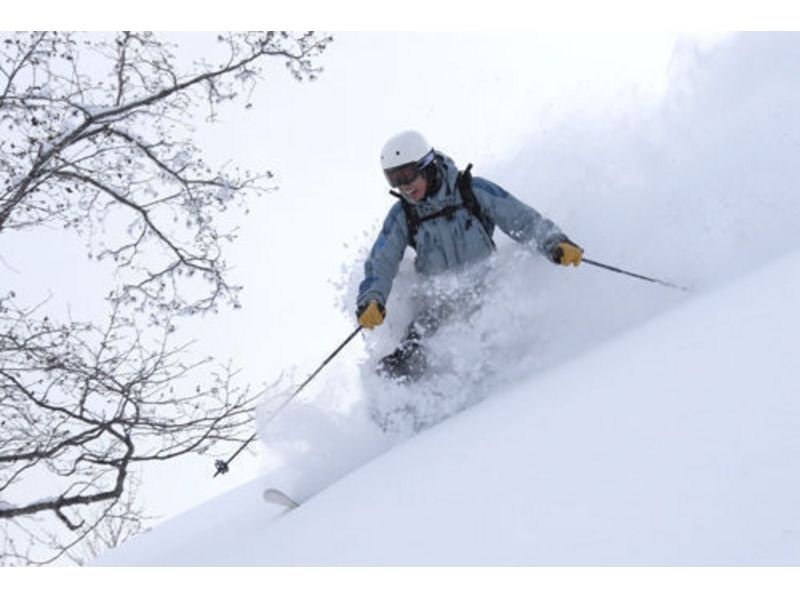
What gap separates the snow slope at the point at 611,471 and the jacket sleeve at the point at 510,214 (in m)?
0.76

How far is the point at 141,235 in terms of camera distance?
824 cm

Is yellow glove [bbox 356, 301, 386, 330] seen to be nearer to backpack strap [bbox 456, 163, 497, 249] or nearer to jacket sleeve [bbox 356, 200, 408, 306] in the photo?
jacket sleeve [bbox 356, 200, 408, 306]

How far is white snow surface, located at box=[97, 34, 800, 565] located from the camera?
2164 millimetres

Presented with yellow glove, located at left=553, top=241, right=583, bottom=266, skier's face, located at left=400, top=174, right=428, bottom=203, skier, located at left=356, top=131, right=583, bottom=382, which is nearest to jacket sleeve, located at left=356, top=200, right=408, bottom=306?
skier, located at left=356, top=131, right=583, bottom=382

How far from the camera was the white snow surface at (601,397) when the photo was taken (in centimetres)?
216

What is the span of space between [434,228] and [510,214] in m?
0.41

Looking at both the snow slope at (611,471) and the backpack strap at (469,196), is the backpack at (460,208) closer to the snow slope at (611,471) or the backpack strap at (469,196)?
the backpack strap at (469,196)

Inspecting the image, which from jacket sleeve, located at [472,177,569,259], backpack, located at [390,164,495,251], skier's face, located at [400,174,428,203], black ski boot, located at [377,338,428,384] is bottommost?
black ski boot, located at [377,338,428,384]

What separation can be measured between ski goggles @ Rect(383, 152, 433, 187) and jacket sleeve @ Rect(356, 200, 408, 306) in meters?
0.22

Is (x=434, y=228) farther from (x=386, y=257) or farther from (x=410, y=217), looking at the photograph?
(x=386, y=257)

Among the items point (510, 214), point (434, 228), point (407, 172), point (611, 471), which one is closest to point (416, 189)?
point (407, 172)

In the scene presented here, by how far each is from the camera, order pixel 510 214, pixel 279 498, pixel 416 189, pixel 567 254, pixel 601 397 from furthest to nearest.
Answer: pixel 510 214
pixel 416 189
pixel 567 254
pixel 279 498
pixel 601 397

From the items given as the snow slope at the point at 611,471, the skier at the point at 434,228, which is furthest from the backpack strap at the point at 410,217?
the snow slope at the point at 611,471

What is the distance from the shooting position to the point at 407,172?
15.1 feet
